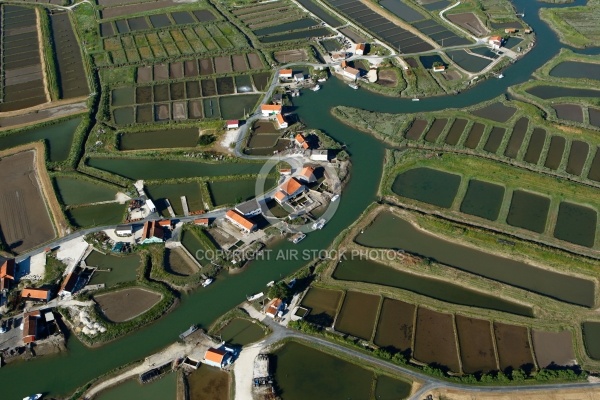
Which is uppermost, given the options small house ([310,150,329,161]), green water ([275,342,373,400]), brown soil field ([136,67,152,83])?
brown soil field ([136,67,152,83])

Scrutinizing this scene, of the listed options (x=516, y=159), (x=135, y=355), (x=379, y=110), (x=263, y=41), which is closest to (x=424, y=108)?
(x=379, y=110)

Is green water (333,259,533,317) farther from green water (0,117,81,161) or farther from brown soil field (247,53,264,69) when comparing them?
brown soil field (247,53,264,69)

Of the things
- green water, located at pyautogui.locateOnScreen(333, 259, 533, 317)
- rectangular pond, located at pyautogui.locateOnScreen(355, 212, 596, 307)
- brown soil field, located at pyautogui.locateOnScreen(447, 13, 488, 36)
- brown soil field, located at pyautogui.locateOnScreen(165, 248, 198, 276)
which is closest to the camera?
green water, located at pyautogui.locateOnScreen(333, 259, 533, 317)

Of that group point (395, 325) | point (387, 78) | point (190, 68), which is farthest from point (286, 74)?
point (395, 325)

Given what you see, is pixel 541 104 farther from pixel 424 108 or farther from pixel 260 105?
pixel 260 105

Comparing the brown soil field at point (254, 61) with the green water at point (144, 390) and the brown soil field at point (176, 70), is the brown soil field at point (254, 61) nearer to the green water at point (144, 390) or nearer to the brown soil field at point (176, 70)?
the brown soil field at point (176, 70)

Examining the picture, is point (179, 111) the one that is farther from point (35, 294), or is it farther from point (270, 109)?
point (35, 294)

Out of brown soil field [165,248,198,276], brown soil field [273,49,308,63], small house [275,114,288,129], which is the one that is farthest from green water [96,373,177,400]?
brown soil field [273,49,308,63]
